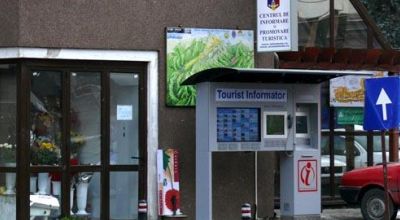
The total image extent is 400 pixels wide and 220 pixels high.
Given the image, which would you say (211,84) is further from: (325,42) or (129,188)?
(325,42)

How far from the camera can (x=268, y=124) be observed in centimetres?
1045

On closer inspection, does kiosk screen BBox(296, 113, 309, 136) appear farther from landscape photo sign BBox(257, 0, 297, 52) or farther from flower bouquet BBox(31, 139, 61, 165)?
flower bouquet BBox(31, 139, 61, 165)

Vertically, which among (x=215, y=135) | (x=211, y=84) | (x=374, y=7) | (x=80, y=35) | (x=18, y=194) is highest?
(x=374, y=7)

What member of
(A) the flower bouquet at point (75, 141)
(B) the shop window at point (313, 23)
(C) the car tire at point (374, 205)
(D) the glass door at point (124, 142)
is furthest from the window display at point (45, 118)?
(C) the car tire at point (374, 205)

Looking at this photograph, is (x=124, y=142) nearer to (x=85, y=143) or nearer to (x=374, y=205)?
(x=85, y=143)

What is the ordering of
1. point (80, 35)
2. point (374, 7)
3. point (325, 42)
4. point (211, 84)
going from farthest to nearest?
1. point (374, 7)
2. point (325, 42)
3. point (80, 35)
4. point (211, 84)

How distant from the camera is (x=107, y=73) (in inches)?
434

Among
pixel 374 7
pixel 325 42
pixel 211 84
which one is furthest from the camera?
pixel 374 7

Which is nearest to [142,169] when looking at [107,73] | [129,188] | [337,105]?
[129,188]

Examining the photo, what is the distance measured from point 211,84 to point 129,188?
2321 mm

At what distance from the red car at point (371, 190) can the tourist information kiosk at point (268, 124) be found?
2.09 meters

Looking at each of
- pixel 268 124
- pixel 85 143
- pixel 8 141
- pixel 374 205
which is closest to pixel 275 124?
pixel 268 124

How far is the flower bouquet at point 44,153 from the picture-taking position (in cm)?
1059

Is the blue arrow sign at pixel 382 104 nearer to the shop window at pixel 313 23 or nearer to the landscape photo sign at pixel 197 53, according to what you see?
the landscape photo sign at pixel 197 53
